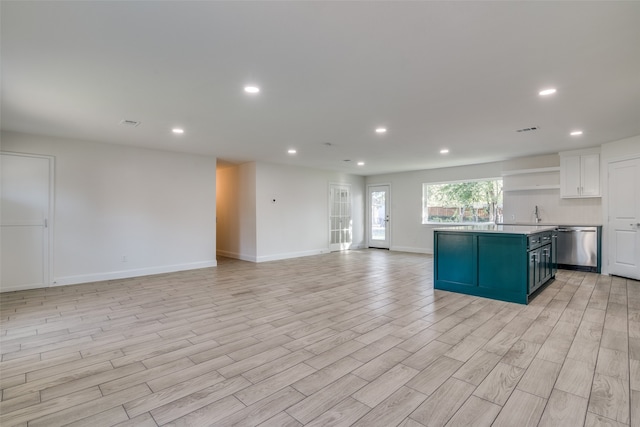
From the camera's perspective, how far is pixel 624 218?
5.38m

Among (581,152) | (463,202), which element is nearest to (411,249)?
(463,202)

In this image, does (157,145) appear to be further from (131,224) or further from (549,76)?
(549,76)

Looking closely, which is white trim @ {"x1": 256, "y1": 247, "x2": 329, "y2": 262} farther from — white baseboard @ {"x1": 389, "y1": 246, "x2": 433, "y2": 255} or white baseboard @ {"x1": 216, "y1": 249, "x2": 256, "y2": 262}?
white baseboard @ {"x1": 389, "y1": 246, "x2": 433, "y2": 255}

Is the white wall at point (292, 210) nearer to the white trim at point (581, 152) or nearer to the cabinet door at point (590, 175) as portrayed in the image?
the white trim at point (581, 152)

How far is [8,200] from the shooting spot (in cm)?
472

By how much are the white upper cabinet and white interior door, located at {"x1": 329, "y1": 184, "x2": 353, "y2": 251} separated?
5353 millimetres

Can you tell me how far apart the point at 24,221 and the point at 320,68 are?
5.31 metres

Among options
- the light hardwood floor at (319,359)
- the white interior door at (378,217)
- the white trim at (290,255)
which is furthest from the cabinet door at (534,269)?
the white interior door at (378,217)

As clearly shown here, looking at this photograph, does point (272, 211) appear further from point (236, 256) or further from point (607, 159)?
point (607, 159)

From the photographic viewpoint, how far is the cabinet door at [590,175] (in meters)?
5.88

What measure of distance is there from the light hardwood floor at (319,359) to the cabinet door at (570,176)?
2419mm

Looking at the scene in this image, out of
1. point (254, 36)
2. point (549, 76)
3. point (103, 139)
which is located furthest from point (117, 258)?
point (549, 76)

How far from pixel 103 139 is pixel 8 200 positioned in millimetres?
1613

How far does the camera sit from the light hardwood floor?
6.06 feet
